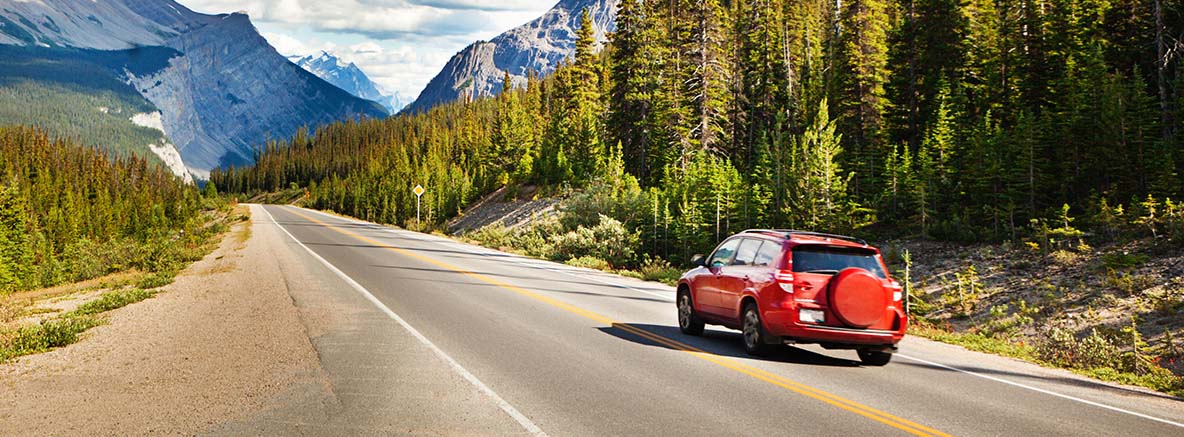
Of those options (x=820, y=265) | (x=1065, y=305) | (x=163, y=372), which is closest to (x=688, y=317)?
(x=820, y=265)

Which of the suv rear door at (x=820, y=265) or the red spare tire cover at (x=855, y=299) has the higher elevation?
the suv rear door at (x=820, y=265)

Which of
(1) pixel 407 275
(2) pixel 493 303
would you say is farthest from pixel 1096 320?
(1) pixel 407 275

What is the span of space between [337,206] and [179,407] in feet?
499

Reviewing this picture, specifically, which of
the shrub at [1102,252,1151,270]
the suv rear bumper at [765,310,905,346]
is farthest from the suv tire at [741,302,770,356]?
the shrub at [1102,252,1151,270]

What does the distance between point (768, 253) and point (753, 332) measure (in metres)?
1.17

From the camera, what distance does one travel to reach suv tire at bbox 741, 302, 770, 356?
10266 millimetres

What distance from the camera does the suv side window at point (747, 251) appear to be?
36.7 ft

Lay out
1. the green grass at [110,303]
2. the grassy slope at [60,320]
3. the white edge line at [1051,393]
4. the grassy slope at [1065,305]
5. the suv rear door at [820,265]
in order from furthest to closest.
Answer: the green grass at [110,303]
the grassy slope at [1065,305]
the grassy slope at [60,320]
the suv rear door at [820,265]
the white edge line at [1051,393]

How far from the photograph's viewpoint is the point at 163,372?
345 inches

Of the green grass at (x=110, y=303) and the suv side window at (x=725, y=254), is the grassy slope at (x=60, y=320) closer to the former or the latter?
the green grass at (x=110, y=303)

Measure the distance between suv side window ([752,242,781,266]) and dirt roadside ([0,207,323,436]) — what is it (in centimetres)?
621

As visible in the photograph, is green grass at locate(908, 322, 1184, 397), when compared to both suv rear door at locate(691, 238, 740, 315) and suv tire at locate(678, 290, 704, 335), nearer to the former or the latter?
suv rear door at locate(691, 238, 740, 315)

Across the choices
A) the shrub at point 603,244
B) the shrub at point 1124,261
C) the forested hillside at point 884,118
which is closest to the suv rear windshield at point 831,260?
the shrub at point 1124,261

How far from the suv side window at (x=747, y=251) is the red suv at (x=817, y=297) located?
28mm
